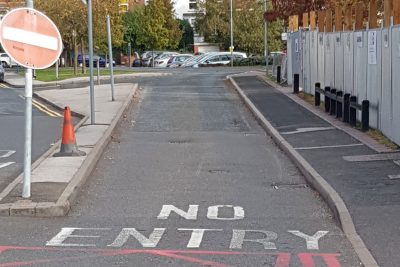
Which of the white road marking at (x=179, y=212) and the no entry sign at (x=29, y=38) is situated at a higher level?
the no entry sign at (x=29, y=38)

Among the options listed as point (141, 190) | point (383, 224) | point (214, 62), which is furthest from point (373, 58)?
point (214, 62)

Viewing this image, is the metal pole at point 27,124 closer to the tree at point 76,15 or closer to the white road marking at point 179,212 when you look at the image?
the white road marking at point 179,212

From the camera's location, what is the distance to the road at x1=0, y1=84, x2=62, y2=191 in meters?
13.0

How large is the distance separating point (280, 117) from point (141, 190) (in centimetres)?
1004

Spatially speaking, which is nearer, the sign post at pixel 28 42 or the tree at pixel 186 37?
the sign post at pixel 28 42

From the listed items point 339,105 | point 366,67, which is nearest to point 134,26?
point 339,105

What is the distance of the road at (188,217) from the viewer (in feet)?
23.6

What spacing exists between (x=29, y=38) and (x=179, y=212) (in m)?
2.82

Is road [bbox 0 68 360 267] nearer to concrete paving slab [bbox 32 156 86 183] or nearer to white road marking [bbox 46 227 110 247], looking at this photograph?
white road marking [bbox 46 227 110 247]

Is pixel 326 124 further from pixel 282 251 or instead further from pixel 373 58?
pixel 282 251

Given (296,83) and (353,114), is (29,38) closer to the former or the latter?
(353,114)

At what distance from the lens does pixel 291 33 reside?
31000 millimetres

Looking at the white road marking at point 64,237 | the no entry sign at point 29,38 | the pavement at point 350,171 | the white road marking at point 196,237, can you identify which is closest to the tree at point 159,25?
the pavement at point 350,171

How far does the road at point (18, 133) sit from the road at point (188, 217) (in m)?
1.40
